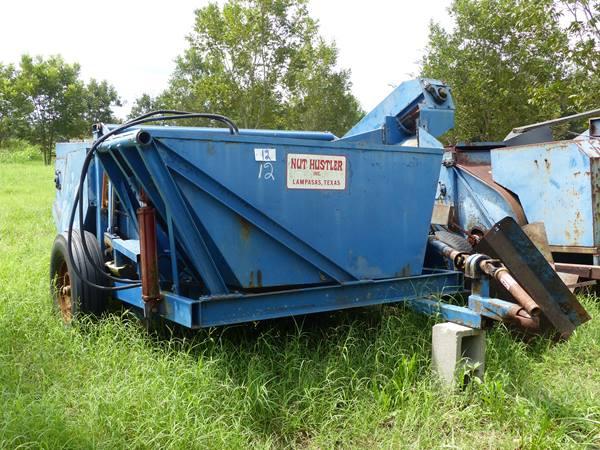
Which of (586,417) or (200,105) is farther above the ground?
(200,105)

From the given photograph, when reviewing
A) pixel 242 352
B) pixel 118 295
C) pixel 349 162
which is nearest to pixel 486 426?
pixel 242 352

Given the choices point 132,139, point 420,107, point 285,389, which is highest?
point 420,107

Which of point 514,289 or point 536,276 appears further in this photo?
point 536,276

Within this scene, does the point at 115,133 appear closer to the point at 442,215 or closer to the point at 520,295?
the point at 520,295

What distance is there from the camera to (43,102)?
3406 cm

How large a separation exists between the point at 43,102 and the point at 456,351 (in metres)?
36.5

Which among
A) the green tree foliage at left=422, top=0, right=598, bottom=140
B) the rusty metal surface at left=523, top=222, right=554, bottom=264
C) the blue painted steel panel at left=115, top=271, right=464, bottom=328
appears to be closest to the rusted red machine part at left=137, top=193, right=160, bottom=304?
the blue painted steel panel at left=115, top=271, right=464, bottom=328

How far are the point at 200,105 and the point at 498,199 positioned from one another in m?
18.9

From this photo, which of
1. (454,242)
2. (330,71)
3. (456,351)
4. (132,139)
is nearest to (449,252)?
(454,242)

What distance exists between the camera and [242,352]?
350 centimetres

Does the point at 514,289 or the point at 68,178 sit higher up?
the point at 68,178

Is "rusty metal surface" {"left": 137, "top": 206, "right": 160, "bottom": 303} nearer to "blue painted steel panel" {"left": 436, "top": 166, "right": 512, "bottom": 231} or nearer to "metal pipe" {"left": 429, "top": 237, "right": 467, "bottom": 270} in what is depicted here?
"metal pipe" {"left": 429, "top": 237, "right": 467, "bottom": 270}

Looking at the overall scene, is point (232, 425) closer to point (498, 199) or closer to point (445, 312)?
point (445, 312)

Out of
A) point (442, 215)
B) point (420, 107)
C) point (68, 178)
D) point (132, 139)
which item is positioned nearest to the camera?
point (132, 139)
